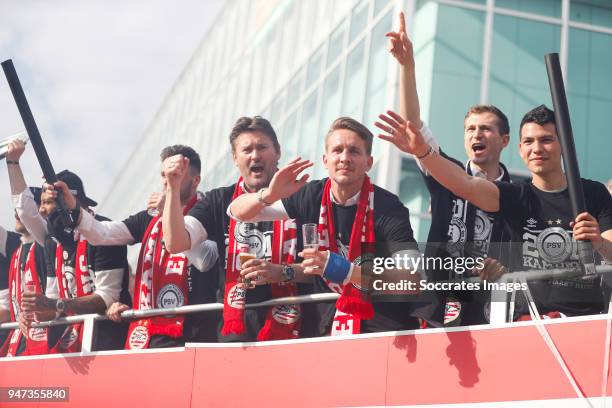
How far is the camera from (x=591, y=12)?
51.5 feet

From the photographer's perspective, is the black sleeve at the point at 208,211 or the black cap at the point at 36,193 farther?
the black cap at the point at 36,193

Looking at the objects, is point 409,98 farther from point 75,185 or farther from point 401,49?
point 75,185

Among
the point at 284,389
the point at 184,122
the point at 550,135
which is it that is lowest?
the point at 284,389

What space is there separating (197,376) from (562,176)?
236 cm

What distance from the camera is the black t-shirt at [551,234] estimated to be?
4.91 metres

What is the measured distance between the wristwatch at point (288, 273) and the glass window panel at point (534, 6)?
10.8 meters

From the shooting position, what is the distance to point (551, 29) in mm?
15461

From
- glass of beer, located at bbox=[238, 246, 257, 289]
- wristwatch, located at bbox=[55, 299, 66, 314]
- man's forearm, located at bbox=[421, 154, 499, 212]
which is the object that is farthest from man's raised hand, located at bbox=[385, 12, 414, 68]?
wristwatch, located at bbox=[55, 299, 66, 314]

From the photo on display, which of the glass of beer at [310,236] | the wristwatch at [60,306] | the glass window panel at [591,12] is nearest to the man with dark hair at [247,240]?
the glass of beer at [310,236]

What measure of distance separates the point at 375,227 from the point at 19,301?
3.41 m

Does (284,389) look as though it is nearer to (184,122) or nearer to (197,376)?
(197,376)

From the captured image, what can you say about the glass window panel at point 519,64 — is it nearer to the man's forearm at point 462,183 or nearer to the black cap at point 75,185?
the black cap at point 75,185

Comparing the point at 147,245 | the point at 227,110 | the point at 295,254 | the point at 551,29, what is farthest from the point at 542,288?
the point at 227,110

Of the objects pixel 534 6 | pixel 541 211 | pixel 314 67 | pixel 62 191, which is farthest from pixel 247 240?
pixel 314 67
